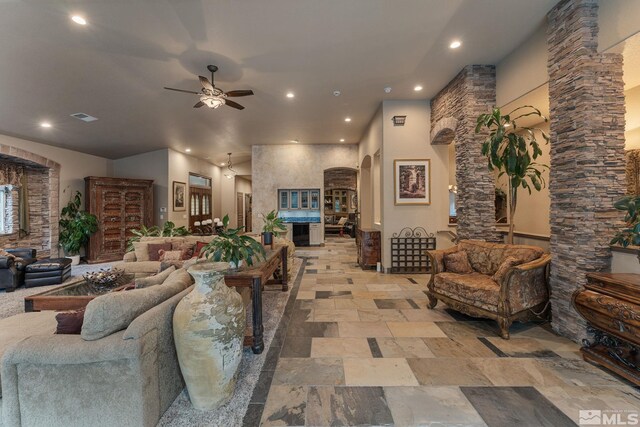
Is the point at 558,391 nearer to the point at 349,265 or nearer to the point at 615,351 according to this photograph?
the point at 615,351

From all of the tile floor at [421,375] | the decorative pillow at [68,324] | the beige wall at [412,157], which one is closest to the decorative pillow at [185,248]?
the tile floor at [421,375]

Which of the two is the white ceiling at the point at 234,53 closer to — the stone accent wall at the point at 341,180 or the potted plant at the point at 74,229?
the potted plant at the point at 74,229

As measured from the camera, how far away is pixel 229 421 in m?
1.64

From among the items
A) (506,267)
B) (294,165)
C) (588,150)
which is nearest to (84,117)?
(294,165)

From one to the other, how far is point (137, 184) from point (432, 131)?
8.06m

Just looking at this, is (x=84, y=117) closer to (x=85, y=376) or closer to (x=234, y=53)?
(x=234, y=53)

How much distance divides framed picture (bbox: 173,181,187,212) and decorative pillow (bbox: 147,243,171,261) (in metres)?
4.13

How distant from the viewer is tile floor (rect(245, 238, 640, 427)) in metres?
1.69

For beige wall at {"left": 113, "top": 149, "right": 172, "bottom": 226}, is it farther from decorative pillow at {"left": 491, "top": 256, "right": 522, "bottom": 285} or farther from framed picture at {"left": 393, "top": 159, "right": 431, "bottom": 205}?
decorative pillow at {"left": 491, "top": 256, "right": 522, "bottom": 285}

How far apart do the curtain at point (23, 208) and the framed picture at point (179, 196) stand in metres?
3.18

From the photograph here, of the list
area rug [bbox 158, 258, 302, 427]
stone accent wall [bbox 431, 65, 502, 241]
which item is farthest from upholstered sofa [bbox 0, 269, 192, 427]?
stone accent wall [bbox 431, 65, 502, 241]

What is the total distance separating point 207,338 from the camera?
164 centimetres

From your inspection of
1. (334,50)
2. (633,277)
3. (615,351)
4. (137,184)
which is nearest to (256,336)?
(615,351)

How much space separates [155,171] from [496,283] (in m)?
9.18
